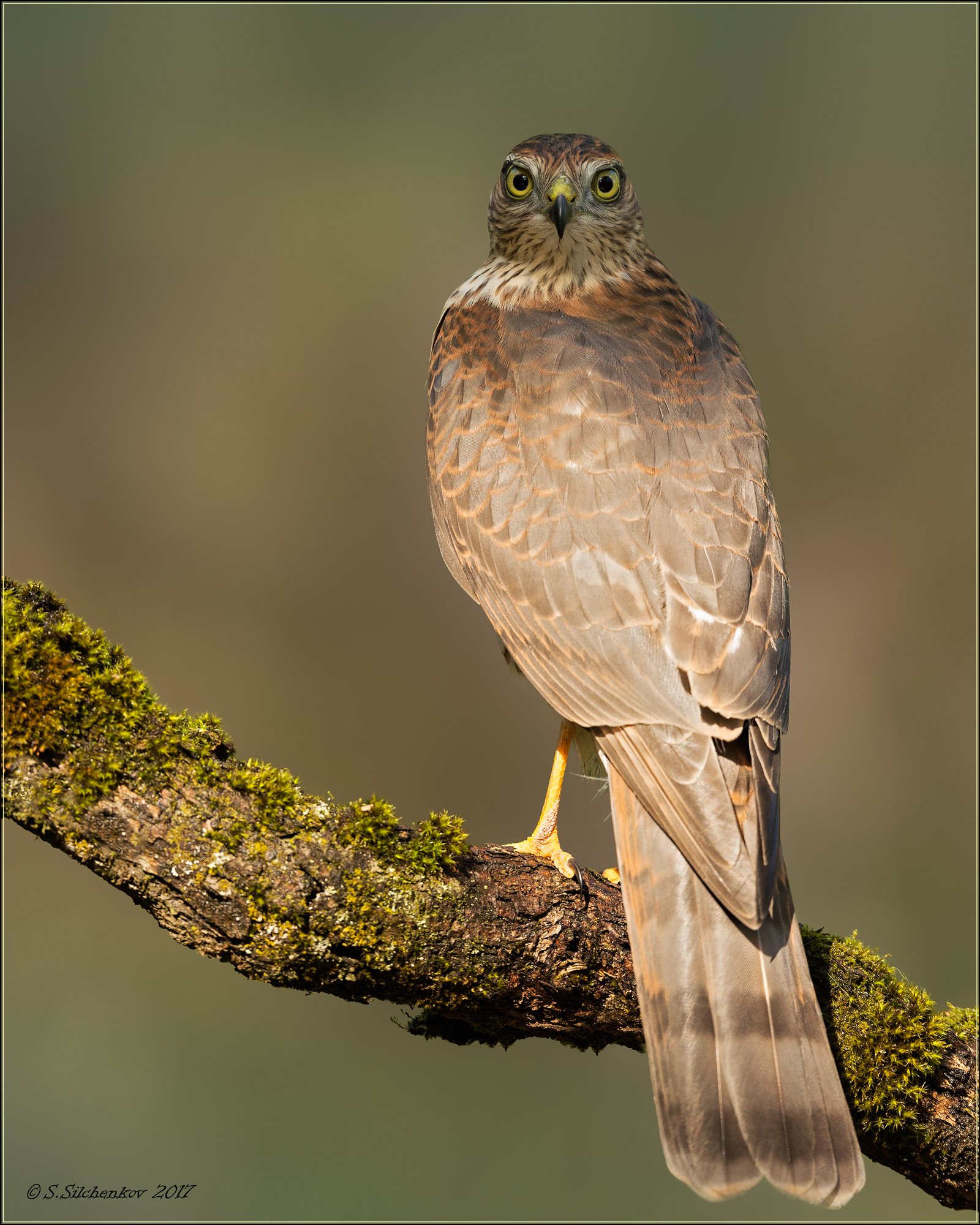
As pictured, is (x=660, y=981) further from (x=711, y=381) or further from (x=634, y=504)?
(x=711, y=381)

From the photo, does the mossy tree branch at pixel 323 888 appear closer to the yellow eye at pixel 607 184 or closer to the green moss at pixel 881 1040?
the green moss at pixel 881 1040

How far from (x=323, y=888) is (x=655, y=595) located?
3.31ft

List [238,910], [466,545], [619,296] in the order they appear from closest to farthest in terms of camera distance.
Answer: [238,910], [466,545], [619,296]

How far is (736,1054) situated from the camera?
1.99 meters

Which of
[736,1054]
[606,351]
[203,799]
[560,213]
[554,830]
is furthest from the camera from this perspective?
[560,213]

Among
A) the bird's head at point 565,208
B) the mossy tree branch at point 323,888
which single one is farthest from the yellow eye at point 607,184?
the mossy tree branch at point 323,888

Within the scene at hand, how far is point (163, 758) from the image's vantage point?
1888mm

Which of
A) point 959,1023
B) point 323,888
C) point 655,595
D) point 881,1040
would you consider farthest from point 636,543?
point 959,1023

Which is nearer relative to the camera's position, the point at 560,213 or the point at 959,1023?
the point at 959,1023

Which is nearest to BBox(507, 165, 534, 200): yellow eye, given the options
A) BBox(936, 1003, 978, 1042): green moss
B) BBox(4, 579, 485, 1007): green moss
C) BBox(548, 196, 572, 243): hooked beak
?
BBox(548, 196, 572, 243): hooked beak

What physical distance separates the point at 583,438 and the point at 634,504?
0.24 metres

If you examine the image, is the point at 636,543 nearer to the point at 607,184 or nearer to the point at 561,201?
the point at 561,201

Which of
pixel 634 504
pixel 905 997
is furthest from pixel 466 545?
pixel 905 997

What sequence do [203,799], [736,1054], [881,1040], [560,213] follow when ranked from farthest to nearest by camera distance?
[560,213] → [881,1040] → [736,1054] → [203,799]
